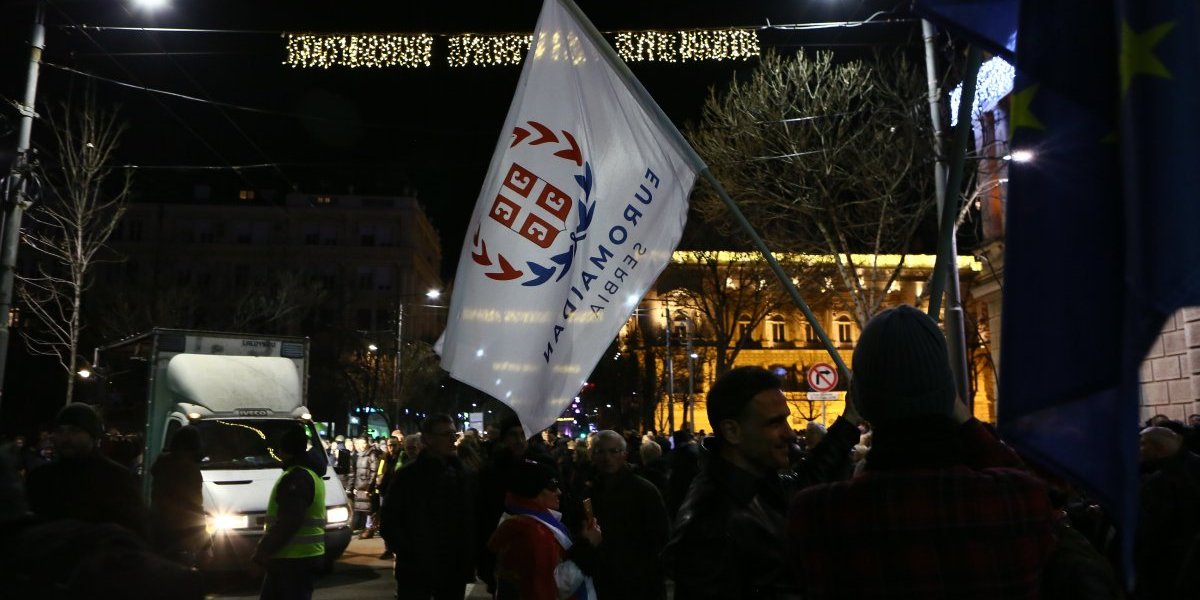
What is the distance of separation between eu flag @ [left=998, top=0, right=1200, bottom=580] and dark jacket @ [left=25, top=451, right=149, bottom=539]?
217 cm

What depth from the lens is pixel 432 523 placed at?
6.75 meters

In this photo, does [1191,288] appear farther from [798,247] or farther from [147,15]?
[798,247]

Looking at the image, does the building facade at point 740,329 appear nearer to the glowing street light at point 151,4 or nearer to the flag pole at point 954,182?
the glowing street light at point 151,4

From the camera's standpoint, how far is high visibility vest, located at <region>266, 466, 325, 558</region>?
6793 mm

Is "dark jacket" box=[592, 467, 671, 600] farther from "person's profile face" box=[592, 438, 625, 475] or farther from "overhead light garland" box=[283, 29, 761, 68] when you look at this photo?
"overhead light garland" box=[283, 29, 761, 68]

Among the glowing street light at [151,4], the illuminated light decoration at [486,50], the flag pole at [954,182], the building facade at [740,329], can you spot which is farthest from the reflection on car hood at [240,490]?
the building facade at [740,329]

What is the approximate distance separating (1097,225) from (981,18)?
687mm

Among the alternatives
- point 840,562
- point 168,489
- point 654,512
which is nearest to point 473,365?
point 654,512

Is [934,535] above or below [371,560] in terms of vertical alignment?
above

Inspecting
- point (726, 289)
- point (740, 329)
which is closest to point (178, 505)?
point (726, 289)

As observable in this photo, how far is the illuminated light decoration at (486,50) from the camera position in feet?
42.2

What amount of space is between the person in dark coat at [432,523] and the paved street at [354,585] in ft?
14.3

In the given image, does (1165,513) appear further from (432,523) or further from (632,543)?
(432,523)

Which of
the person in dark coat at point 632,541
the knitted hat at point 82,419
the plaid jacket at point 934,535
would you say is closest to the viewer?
the plaid jacket at point 934,535
